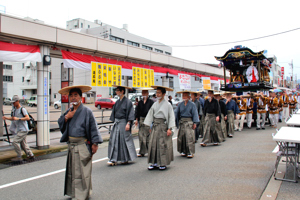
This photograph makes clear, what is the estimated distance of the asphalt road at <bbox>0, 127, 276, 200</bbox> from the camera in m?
4.25

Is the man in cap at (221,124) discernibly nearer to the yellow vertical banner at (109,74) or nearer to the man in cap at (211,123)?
the man in cap at (211,123)

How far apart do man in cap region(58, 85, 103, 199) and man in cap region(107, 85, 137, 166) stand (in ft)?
7.13

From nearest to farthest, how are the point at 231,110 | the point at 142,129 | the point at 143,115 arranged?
the point at 142,129, the point at 143,115, the point at 231,110

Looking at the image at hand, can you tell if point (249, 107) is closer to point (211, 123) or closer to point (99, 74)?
point (211, 123)

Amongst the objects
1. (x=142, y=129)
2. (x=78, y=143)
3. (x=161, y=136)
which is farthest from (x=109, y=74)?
(x=78, y=143)

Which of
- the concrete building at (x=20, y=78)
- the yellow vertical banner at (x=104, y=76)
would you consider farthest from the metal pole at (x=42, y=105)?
the concrete building at (x=20, y=78)

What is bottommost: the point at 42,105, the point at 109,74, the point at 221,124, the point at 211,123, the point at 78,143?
the point at 221,124

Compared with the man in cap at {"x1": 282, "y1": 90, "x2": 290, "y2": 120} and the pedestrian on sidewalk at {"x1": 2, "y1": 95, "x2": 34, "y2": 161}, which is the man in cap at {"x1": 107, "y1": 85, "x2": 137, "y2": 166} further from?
the man in cap at {"x1": 282, "y1": 90, "x2": 290, "y2": 120}

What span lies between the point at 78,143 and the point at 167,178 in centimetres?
207

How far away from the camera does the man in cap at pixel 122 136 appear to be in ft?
20.3

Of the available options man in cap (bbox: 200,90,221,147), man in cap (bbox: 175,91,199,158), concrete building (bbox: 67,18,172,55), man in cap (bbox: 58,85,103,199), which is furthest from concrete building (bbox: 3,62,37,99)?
man in cap (bbox: 58,85,103,199)

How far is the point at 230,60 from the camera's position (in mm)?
13773

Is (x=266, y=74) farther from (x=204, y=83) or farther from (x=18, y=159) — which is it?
(x=18, y=159)

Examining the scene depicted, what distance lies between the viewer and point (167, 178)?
5.08 m
